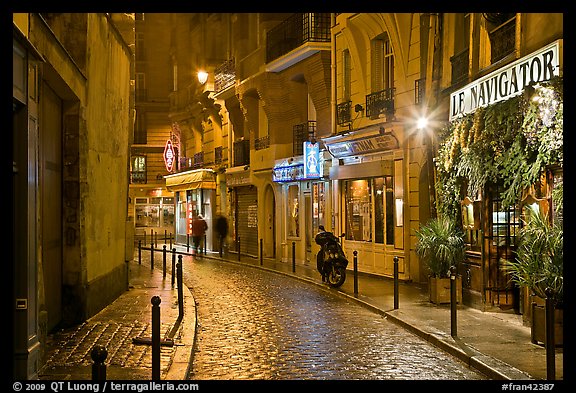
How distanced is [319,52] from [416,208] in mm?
7753

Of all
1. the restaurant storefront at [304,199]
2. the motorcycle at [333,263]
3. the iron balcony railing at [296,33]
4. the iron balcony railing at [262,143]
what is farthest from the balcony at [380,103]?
the iron balcony railing at [262,143]

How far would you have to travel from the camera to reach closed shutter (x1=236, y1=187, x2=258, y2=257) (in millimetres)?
30930

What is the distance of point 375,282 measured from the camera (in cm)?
1927

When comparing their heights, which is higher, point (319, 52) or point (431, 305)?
point (319, 52)

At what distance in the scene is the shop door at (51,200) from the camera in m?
10.7

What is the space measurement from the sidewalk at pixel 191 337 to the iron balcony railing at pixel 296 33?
10.4 meters

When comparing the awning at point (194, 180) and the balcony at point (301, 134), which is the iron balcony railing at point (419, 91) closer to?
the balcony at point (301, 134)

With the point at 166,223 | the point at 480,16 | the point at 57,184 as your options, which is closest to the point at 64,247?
the point at 57,184

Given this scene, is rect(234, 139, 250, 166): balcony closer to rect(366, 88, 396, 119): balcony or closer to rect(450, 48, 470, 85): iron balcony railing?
rect(366, 88, 396, 119): balcony

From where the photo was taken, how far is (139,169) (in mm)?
51188

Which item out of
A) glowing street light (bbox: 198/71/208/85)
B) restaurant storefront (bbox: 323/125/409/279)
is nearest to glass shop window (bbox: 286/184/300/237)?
restaurant storefront (bbox: 323/125/409/279)

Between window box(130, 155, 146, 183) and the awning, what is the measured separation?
32.5 ft

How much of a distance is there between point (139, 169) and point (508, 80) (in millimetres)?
41955
